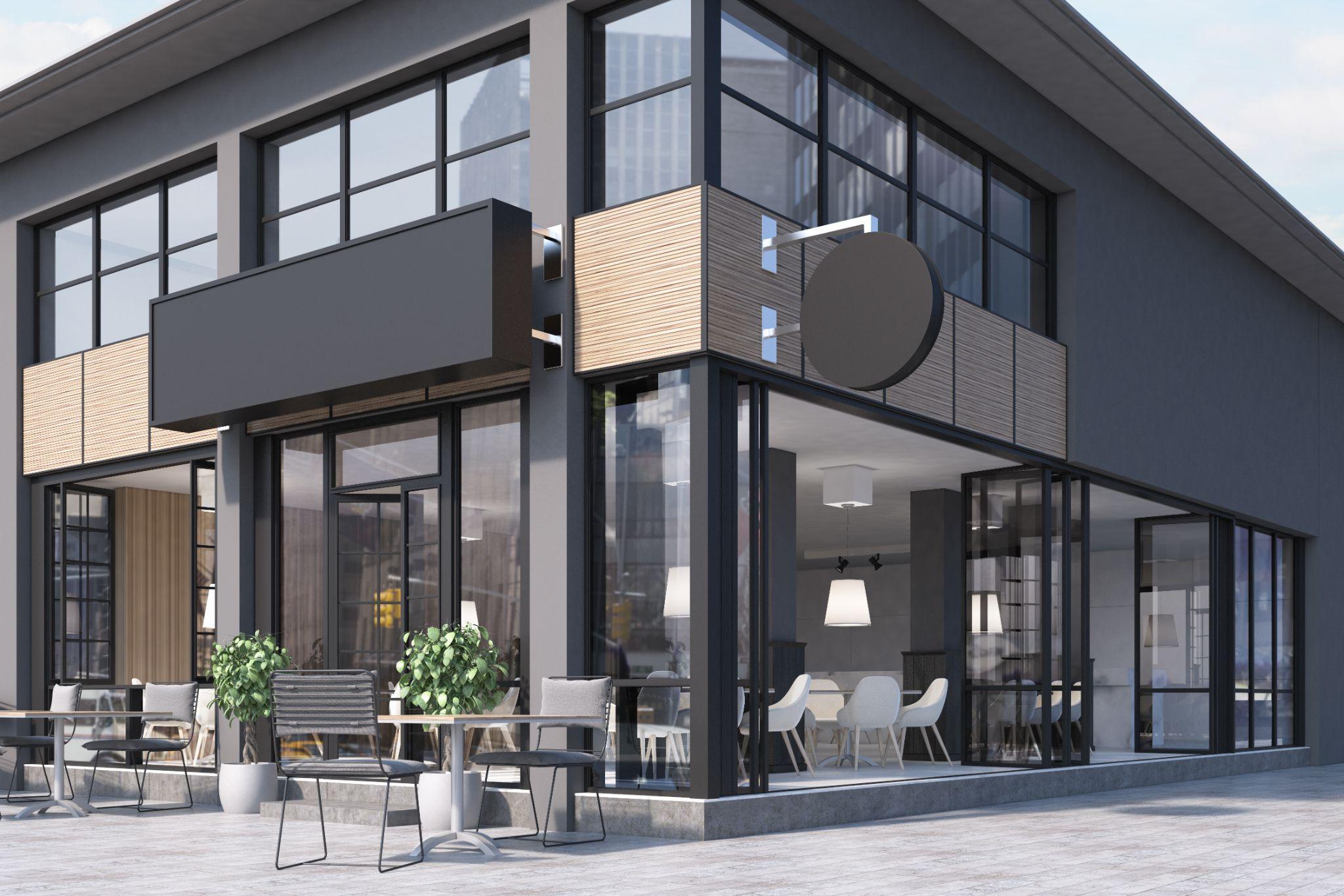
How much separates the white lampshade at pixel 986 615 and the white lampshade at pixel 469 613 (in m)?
5.21

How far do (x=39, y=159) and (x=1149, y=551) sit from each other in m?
12.6

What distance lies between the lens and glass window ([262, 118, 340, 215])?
457 inches

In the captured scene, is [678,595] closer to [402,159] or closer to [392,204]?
[392,204]

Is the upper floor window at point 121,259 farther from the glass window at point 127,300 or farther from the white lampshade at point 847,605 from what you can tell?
the white lampshade at point 847,605

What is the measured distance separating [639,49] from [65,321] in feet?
23.3

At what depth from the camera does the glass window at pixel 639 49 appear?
31.1 feet

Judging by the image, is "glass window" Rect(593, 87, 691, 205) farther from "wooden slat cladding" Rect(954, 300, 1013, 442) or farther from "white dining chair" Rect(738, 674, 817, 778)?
"white dining chair" Rect(738, 674, 817, 778)

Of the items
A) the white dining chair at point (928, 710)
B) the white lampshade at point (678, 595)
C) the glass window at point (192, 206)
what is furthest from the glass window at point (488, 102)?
the white dining chair at point (928, 710)

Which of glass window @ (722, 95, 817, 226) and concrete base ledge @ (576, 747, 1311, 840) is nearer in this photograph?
concrete base ledge @ (576, 747, 1311, 840)

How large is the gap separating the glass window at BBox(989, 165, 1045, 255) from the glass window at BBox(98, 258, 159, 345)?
7342 mm

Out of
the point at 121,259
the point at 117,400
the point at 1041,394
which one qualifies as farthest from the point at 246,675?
the point at 1041,394

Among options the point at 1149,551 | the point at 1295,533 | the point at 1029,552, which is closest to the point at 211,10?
the point at 1029,552

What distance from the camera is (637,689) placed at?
9.22 metres

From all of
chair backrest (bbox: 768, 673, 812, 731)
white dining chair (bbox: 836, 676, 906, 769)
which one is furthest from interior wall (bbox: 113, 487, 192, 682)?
white dining chair (bbox: 836, 676, 906, 769)
